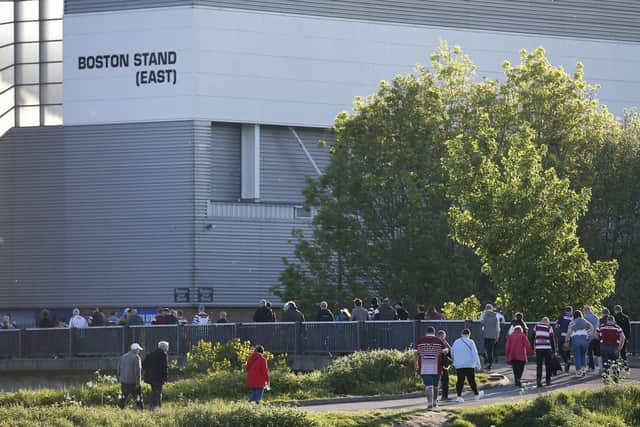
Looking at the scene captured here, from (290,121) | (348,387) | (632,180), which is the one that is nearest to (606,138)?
(632,180)

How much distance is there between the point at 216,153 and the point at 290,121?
3.97 m

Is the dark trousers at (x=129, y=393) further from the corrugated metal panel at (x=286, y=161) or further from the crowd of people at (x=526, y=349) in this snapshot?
the corrugated metal panel at (x=286, y=161)

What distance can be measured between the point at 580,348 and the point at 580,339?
265 millimetres

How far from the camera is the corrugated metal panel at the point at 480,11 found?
65750 mm

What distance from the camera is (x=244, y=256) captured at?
64.9 meters

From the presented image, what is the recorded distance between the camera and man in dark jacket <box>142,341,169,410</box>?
3045 cm

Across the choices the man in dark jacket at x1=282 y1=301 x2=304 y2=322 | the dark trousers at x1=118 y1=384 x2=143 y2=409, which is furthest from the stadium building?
the dark trousers at x1=118 y1=384 x2=143 y2=409

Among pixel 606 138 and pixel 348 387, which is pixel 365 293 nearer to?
pixel 606 138

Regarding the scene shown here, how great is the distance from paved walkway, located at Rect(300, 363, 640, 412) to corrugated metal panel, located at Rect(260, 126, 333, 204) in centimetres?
3092

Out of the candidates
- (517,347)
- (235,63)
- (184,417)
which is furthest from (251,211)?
(184,417)

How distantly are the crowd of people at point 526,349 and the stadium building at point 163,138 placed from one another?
25961mm

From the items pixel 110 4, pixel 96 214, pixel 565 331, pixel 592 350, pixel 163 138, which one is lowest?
pixel 592 350

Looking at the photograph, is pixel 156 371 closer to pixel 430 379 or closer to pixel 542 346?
pixel 430 379

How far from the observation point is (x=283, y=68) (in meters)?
66.5
